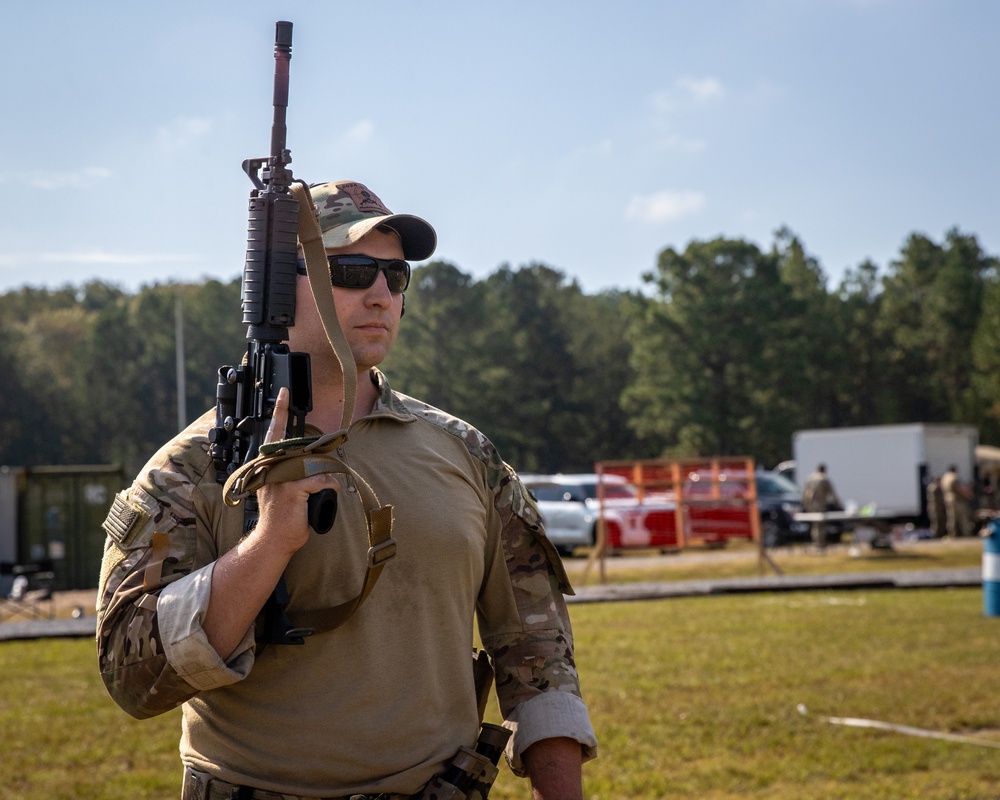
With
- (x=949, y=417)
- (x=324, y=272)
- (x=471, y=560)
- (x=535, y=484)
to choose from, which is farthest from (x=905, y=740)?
(x=949, y=417)

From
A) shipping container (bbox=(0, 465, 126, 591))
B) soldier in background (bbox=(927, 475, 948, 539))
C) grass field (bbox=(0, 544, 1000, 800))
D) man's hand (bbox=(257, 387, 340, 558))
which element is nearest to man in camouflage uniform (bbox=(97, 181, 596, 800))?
man's hand (bbox=(257, 387, 340, 558))

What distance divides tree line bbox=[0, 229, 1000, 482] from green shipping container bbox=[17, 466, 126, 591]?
4329 centimetres

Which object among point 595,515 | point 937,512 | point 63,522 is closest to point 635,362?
point 937,512

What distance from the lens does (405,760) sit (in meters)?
2.67

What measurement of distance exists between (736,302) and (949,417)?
17076 mm

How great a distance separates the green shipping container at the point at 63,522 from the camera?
24.0 meters

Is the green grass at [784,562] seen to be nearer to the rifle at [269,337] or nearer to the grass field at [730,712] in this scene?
the grass field at [730,712]

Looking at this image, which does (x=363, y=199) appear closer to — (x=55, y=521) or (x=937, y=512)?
(x=55, y=521)

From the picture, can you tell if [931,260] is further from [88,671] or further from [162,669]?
[162,669]

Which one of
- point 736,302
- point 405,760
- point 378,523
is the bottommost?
point 405,760

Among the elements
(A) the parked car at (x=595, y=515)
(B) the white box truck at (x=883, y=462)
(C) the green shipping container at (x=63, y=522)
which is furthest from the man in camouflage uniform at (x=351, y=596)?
(B) the white box truck at (x=883, y=462)

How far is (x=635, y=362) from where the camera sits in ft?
240

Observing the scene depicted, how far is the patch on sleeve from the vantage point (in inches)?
98.7

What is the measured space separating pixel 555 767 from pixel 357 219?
1.38m
